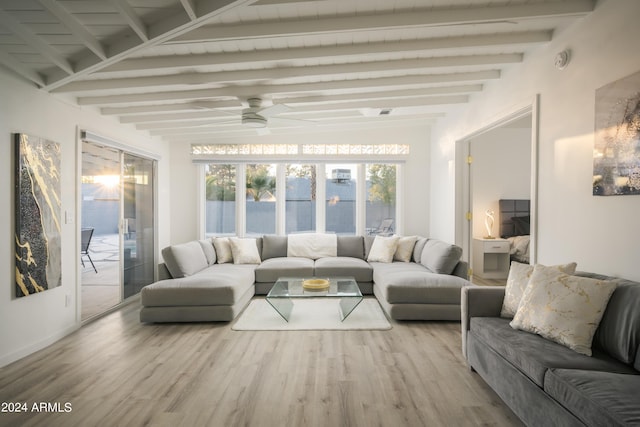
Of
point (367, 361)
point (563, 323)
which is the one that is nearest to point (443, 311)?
point (367, 361)

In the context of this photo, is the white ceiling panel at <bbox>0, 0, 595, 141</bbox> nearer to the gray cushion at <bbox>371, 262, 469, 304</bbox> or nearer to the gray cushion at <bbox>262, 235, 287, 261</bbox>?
the gray cushion at <bbox>371, 262, 469, 304</bbox>

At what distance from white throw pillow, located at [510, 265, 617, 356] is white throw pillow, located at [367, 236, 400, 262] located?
9.56 feet

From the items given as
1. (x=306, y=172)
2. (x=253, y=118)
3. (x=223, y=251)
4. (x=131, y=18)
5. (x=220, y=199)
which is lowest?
(x=223, y=251)

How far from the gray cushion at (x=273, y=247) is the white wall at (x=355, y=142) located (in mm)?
1373

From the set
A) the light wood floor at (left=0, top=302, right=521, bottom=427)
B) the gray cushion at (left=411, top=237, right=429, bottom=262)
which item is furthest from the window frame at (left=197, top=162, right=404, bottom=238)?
the light wood floor at (left=0, top=302, right=521, bottom=427)

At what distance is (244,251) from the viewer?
16.9 ft

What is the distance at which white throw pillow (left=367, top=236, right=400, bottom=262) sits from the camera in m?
5.16

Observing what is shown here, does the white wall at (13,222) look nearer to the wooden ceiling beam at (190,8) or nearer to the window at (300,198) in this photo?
the wooden ceiling beam at (190,8)

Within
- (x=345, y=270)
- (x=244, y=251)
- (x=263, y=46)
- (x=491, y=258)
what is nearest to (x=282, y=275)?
(x=244, y=251)

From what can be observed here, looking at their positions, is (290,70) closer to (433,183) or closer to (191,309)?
(191,309)

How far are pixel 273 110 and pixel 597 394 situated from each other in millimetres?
3175

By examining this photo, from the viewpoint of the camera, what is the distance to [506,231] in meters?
6.08

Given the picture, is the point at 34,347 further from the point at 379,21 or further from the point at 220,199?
the point at 379,21

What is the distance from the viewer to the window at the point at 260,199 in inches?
236
